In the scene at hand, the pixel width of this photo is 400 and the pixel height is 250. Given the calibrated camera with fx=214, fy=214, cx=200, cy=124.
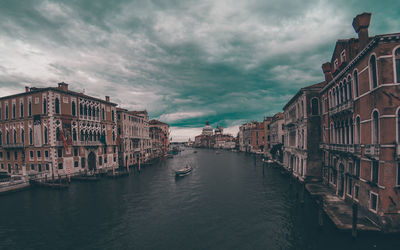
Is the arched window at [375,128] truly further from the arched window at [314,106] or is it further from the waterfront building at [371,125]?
the arched window at [314,106]

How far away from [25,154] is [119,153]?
20800 millimetres

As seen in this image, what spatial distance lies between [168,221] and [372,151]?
712 inches

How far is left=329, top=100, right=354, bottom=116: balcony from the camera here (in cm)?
1922

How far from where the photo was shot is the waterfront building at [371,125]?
1427 cm

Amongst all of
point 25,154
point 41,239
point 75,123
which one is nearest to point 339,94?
point 41,239

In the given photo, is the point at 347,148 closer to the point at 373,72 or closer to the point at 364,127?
the point at 364,127

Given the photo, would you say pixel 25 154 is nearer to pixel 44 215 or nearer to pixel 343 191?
pixel 44 215

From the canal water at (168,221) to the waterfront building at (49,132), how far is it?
738 centimetres

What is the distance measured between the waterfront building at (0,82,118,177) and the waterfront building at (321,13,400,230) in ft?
138

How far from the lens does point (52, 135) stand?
124ft

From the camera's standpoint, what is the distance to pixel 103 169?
48.4 metres

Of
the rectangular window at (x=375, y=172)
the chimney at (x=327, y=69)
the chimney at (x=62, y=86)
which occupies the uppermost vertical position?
the chimney at (x=62, y=86)

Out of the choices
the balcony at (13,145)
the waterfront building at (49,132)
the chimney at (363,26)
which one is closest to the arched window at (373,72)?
the chimney at (363,26)

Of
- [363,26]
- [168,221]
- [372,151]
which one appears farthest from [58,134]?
[363,26]
